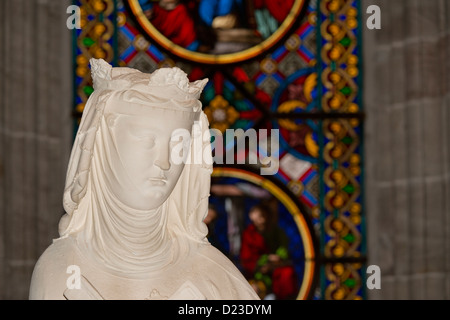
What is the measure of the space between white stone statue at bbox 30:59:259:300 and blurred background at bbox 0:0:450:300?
13.4 ft

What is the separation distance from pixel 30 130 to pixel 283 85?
1.58 meters

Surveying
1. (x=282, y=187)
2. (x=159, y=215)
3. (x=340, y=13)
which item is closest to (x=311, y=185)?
(x=282, y=187)

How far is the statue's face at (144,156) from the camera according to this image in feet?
14.5

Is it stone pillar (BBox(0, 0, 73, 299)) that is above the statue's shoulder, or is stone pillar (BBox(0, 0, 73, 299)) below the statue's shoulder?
above

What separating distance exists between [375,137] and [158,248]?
488cm

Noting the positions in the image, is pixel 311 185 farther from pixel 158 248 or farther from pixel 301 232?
pixel 158 248

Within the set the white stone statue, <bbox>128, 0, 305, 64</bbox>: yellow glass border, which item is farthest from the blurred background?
the white stone statue

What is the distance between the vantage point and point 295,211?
362 inches

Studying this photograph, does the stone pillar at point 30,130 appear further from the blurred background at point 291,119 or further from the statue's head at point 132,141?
the statue's head at point 132,141

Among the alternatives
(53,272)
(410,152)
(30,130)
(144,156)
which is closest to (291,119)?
(410,152)

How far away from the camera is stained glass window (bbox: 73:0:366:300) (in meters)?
9.19

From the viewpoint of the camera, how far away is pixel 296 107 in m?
9.36

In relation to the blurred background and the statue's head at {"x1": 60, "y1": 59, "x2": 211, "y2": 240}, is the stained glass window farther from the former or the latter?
the statue's head at {"x1": 60, "y1": 59, "x2": 211, "y2": 240}

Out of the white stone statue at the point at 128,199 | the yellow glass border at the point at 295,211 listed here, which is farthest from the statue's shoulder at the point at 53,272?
the yellow glass border at the point at 295,211
